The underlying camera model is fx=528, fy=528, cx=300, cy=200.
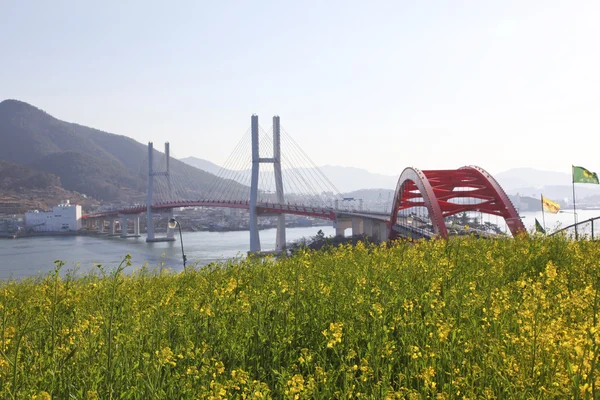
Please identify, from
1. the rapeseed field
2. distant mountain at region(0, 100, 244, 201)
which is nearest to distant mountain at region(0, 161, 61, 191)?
distant mountain at region(0, 100, 244, 201)

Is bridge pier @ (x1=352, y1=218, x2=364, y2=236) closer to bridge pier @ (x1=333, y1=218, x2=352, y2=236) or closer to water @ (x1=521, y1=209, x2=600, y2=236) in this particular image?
bridge pier @ (x1=333, y1=218, x2=352, y2=236)

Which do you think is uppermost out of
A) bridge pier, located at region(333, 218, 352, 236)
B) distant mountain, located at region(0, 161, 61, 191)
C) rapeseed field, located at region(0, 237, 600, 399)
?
distant mountain, located at region(0, 161, 61, 191)

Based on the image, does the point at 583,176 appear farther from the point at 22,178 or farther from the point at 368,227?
the point at 22,178

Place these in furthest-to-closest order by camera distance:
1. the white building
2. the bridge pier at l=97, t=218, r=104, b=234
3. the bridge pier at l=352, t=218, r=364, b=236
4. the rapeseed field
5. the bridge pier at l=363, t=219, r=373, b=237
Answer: the bridge pier at l=97, t=218, r=104, b=234 → the white building → the bridge pier at l=352, t=218, r=364, b=236 → the bridge pier at l=363, t=219, r=373, b=237 → the rapeseed field

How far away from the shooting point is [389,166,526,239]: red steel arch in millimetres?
23047

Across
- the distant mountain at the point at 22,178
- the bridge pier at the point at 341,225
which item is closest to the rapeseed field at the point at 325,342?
the bridge pier at the point at 341,225

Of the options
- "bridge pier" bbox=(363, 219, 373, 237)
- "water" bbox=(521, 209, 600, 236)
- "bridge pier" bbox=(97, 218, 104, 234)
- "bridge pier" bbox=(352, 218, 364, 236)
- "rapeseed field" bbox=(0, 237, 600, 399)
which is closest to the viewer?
"rapeseed field" bbox=(0, 237, 600, 399)

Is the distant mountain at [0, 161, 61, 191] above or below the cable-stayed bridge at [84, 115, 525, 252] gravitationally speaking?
above

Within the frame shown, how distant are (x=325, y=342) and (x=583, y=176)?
18489 mm

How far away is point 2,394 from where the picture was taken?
9.33ft

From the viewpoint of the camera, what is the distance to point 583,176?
63.4ft

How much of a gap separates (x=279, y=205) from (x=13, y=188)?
122299 millimetres

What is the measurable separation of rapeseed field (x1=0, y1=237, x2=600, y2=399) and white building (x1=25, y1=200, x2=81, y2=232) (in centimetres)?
10491

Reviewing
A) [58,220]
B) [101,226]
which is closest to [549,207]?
[101,226]
